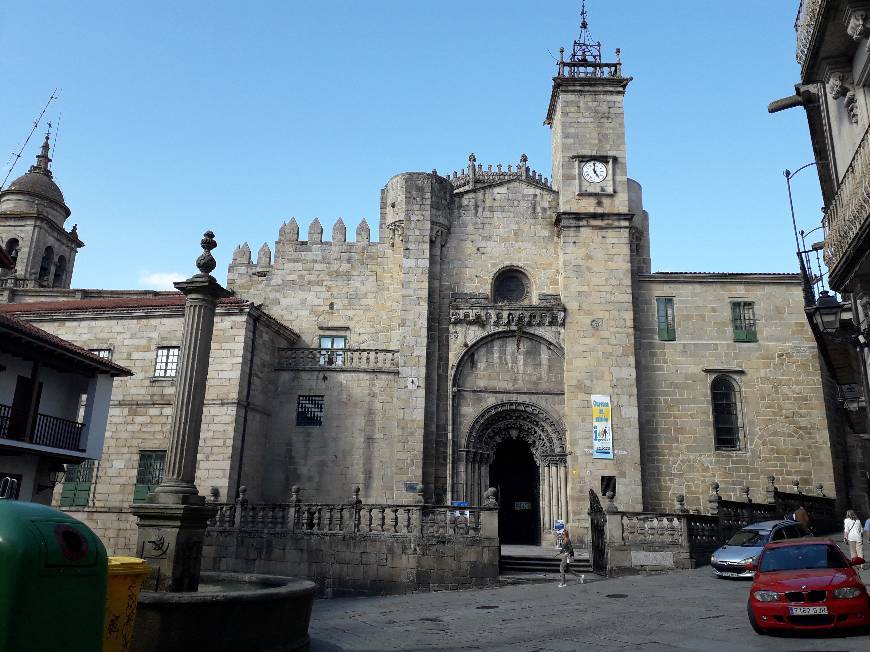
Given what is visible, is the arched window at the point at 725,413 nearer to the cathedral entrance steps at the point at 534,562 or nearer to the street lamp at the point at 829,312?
the cathedral entrance steps at the point at 534,562

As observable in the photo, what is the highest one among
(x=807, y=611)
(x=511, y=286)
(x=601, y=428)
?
(x=511, y=286)

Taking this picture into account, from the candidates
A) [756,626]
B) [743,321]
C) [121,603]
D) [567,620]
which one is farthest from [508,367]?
[121,603]

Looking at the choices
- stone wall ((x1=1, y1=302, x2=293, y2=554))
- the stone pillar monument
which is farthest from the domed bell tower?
the stone pillar monument

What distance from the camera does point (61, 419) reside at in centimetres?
2111

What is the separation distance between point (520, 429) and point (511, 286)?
5788mm

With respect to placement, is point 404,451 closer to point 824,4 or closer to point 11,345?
point 11,345

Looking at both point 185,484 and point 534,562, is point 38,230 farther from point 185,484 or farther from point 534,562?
point 185,484

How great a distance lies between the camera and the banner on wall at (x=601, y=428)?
24.4 meters

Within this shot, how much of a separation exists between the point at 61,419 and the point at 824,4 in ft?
70.5

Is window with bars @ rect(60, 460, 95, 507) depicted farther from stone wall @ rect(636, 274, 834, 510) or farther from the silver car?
the silver car

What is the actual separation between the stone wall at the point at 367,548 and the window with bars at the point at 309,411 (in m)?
6.18

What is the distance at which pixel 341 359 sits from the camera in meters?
26.5

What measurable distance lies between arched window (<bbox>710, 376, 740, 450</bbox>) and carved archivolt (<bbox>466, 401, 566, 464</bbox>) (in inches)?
225

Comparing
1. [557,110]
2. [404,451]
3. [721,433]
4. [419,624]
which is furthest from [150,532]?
[557,110]
